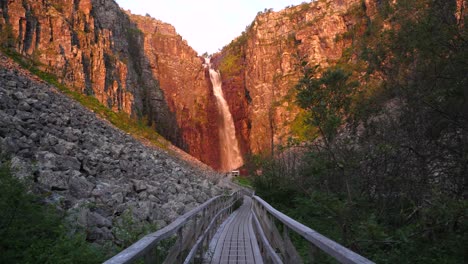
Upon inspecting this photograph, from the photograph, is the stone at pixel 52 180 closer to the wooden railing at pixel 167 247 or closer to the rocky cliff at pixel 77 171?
the rocky cliff at pixel 77 171

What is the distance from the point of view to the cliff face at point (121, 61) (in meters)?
29.2

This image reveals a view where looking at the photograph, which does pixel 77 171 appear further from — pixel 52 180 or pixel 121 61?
pixel 121 61

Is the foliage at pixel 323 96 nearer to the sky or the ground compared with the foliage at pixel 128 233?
nearer to the sky

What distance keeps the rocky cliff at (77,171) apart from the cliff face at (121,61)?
17.8m

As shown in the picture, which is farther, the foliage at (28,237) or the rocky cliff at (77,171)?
the rocky cliff at (77,171)

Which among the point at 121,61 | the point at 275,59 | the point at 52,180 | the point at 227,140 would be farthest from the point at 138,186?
the point at 275,59

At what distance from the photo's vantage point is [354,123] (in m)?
9.68

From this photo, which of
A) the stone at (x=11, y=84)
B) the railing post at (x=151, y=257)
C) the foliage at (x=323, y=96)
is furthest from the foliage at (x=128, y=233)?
the stone at (x=11, y=84)

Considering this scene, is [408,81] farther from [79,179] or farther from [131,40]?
[131,40]

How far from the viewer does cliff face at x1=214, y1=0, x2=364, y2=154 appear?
56.9m

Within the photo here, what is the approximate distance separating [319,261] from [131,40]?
6090cm

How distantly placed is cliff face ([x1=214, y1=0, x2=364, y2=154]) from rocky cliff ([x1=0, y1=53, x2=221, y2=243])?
4153cm

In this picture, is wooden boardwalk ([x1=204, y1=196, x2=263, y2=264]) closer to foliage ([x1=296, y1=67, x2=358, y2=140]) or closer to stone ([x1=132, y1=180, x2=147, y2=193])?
stone ([x1=132, y1=180, x2=147, y2=193])

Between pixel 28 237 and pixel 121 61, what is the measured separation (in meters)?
44.4
